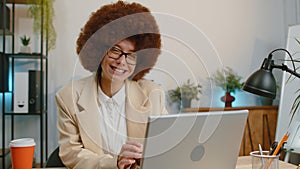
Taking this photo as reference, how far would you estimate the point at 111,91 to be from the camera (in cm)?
A: 155

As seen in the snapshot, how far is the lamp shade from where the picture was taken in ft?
3.63

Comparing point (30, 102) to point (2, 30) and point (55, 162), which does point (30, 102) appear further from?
point (55, 162)

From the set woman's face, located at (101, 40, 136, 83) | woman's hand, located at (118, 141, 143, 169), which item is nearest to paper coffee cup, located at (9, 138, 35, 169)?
woman's hand, located at (118, 141, 143, 169)

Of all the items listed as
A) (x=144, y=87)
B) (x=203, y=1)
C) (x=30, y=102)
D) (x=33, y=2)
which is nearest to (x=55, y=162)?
(x=144, y=87)

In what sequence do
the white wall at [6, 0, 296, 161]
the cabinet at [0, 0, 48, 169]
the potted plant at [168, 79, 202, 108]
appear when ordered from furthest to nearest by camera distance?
the white wall at [6, 0, 296, 161], the cabinet at [0, 0, 48, 169], the potted plant at [168, 79, 202, 108]

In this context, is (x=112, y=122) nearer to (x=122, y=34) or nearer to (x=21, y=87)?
(x=122, y=34)

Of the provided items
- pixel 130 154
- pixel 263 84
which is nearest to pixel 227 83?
pixel 263 84

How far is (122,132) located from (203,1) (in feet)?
6.25

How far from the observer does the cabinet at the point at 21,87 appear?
2.46m

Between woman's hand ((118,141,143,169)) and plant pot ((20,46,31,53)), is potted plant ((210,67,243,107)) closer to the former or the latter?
plant pot ((20,46,31,53))

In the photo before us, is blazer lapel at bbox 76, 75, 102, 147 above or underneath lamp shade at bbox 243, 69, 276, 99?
underneath

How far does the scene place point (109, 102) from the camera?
4.96 feet

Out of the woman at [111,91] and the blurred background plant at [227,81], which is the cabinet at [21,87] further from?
the blurred background plant at [227,81]

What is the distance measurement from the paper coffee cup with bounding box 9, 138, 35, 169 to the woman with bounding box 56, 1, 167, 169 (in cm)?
20
